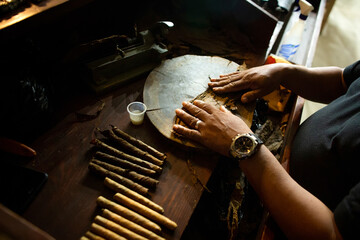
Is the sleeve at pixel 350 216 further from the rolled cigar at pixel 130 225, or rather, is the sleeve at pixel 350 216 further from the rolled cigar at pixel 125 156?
the rolled cigar at pixel 125 156

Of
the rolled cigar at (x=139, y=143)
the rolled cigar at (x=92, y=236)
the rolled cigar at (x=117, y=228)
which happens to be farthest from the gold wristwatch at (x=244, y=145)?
the rolled cigar at (x=92, y=236)

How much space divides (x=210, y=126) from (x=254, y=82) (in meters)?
0.59

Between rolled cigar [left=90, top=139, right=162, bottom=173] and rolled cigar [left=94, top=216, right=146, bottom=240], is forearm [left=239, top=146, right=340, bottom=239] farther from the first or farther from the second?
rolled cigar [left=94, top=216, right=146, bottom=240]

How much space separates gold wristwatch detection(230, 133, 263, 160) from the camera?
1368mm

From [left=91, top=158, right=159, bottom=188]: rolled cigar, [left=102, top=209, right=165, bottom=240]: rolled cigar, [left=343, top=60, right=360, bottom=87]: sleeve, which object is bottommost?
[left=102, top=209, right=165, bottom=240]: rolled cigar

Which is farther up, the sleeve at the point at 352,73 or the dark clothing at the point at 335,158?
the sleeve at the point at 352,73

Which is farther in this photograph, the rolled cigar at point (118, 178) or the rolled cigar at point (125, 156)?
the rolled cigar at point (125, 156)

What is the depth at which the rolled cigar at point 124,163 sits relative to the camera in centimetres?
139

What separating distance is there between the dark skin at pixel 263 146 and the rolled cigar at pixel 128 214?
58cm

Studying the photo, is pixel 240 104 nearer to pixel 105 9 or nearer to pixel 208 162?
pixel 208 162

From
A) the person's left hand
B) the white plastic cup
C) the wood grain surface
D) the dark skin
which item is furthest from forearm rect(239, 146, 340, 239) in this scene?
the white plastic cup

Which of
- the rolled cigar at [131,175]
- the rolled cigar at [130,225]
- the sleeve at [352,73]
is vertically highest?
the sleeve at [352,73]

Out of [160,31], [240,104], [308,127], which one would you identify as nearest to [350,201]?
[308,127]

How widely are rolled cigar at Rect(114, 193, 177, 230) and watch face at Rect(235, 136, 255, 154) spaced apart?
22.9 inches
